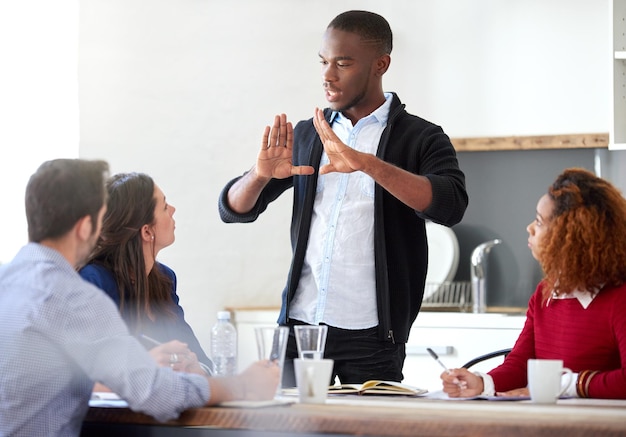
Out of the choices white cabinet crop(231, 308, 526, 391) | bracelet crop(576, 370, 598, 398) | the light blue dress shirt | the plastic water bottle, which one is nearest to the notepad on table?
the plastic water bottle

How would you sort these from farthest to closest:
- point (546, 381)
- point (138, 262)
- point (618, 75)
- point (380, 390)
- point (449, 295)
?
1. point (449, 295)
2. point (618, 75)
3. point (138, 262)
4. point (380, 390)
5. point (546, 381)

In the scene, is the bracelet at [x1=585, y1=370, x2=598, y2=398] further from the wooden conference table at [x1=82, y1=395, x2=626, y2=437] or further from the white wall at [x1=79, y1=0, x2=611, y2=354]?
the white wall at [x1=79, y1=0, x2=611, y2=354]

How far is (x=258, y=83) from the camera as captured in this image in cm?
433

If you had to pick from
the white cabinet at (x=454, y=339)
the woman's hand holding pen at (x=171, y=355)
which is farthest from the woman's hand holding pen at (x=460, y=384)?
the white cabinet at (x=454, y=339)

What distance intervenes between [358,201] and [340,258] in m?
0.16

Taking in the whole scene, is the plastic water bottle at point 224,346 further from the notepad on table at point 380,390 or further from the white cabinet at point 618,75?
the white cabinet at point 618,75

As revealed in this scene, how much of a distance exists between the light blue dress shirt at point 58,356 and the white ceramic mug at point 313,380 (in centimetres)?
24

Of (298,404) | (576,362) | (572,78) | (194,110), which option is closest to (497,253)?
(572,78)

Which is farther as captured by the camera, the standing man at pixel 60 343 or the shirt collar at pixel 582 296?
the shirt collar at pixel 582 296

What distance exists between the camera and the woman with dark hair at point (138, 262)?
85.0 inches

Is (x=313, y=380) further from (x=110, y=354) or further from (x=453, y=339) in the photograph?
(x=453, y=339)

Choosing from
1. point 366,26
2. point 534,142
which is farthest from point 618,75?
point 366,26

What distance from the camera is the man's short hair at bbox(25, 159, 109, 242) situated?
154 cm

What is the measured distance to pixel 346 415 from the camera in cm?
143
